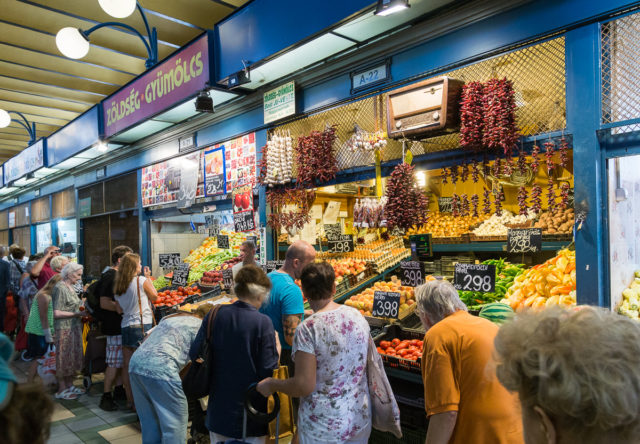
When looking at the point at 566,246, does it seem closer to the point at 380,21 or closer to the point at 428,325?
the point at 428,325

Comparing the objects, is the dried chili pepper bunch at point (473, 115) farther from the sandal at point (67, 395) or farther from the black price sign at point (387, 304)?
the sandal at point (67, 395)

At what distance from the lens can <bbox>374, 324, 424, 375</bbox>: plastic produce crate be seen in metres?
3.49

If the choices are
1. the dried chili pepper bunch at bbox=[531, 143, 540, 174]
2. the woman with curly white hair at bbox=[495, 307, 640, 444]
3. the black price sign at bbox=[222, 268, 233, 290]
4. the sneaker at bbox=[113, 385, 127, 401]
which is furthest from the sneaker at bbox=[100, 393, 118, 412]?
the woman with curly white hair at bbox=[495, 307, 640, 444]

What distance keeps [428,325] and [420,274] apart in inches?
65.7

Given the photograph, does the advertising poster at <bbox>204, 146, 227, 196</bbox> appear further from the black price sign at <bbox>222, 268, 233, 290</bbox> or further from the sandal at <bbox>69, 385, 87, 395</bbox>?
the sandal at <bbox>69, 385, 87, 395</bbox>

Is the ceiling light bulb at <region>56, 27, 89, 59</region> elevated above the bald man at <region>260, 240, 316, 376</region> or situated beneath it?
elevated above

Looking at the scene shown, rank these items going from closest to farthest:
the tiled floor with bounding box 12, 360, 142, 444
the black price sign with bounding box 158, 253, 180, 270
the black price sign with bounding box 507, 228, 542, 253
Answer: the black price sign with bounding box 507, 228, 542, 253
the tiled floor with bounding box 12, 360, 142, 444
the black price sign with bounding box 158, 253, 180, 270

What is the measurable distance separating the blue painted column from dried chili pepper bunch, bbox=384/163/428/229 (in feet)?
4.38

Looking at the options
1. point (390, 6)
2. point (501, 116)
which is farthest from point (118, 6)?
point (501, 116)

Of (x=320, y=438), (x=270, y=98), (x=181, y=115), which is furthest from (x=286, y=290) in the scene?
(x=181, y=115)

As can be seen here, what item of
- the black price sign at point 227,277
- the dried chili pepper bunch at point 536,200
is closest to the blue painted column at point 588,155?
the dried chili pepper bunch at point 536,200

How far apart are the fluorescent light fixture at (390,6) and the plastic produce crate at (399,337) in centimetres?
281

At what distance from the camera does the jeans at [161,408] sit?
3.54 metres

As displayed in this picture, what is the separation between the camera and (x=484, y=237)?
5.36 m
